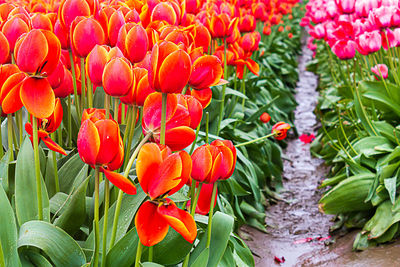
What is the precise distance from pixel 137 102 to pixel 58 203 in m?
0.40

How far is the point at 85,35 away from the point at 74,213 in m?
0.49

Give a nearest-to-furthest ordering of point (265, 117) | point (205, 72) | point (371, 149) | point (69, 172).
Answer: point (205, 72) → point (69, 172) → point (371, 149) → point (265, 117)

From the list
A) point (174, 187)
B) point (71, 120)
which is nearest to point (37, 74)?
point (174, 187)

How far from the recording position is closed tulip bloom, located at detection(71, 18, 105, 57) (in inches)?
58.1

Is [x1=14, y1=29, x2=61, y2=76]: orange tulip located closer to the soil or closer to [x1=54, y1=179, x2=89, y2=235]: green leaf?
[x1=54, y1=179, x2=89, y2=235]: green leaf

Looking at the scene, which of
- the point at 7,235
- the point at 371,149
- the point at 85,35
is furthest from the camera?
the point at 371,149

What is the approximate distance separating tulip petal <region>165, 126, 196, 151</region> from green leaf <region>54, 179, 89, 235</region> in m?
0.27

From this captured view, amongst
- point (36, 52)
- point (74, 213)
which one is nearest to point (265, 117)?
point (74, 213)

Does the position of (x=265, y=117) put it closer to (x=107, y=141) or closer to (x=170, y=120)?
(x=170, y=120)

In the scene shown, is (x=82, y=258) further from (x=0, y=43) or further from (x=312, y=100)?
(x=312, y=100)

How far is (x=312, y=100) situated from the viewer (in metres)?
7.55

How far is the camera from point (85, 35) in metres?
1.49

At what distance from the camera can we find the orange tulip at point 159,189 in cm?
104

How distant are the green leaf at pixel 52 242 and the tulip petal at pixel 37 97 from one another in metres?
0.28
